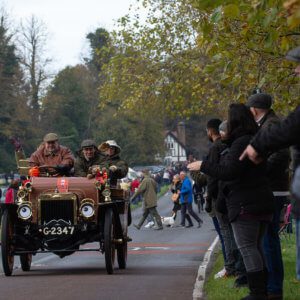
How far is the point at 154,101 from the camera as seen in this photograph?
34.0m

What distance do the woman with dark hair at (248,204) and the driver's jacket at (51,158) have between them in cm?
759

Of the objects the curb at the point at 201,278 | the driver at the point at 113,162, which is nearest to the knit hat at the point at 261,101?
the curb at the point at 201,278

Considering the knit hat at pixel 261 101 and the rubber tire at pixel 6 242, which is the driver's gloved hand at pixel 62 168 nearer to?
the rubber tire at pixel 6 242

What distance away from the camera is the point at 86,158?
16719 millimetres

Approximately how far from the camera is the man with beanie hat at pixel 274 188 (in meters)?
9.93

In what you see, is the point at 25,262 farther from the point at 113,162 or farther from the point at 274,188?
the point at 274,188

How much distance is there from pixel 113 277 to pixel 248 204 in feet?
20.3

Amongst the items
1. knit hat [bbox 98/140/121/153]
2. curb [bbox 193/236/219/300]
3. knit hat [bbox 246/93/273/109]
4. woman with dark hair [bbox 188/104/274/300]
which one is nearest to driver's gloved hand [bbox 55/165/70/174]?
knit hat [bbox 98/140/121/153]

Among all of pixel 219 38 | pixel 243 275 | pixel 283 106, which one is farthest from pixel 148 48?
pixel 243 275

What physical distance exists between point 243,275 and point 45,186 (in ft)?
16.7

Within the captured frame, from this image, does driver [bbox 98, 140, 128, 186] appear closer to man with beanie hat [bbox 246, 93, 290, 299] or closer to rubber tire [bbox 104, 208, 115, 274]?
rubber tire [bbox 104, 208, 115, 274]

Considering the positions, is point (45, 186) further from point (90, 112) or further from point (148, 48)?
point (90, 112)

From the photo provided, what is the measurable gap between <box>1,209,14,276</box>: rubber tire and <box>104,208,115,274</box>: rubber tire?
144 cm

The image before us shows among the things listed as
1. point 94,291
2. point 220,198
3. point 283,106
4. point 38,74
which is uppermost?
point 38,74
